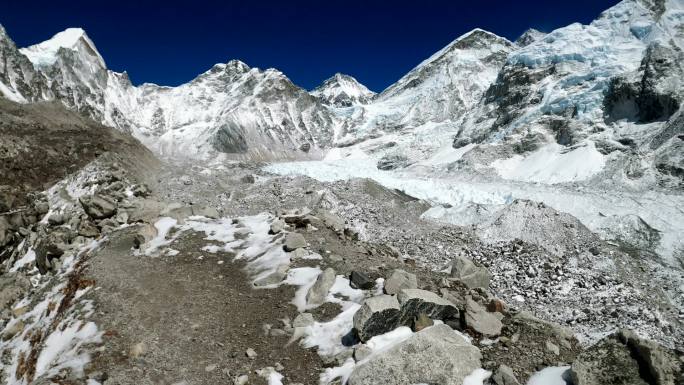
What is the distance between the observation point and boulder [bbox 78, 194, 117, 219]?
1627cm

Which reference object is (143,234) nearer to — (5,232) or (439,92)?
(5,232)

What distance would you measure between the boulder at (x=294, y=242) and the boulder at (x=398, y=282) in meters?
3.38

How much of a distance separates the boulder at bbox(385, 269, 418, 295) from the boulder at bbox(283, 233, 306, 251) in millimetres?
3377

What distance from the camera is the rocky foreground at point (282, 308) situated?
6.65 m

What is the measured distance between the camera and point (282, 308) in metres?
9.30

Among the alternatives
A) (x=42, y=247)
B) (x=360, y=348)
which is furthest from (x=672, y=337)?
(x=42, y=247)

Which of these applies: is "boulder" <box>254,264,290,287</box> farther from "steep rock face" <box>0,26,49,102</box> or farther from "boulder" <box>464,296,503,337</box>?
"steep rock face" <box>0,26,49,102</box>

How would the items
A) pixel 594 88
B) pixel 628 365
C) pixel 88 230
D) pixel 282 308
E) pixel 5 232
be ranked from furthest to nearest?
1. pixel 594 88
2. pixel 5 232
3. pixel 88 230
4. pixel 282 308
5. pixel 628 365

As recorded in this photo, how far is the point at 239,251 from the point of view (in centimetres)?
→ 1269

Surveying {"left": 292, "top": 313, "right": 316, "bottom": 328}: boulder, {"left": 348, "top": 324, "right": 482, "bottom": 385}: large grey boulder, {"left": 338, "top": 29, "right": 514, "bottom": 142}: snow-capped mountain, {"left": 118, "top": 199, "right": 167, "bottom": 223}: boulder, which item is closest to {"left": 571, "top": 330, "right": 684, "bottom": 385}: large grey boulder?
{"left": 348, "top": 324, "right": 482, "bottom": 385}: large grey boulder

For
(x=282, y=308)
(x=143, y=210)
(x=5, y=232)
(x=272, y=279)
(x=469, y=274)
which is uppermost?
(x=143, y=210)

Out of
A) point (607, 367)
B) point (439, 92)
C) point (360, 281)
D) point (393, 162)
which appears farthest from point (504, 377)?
point (439, 92)

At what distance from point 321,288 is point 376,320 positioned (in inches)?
87.4

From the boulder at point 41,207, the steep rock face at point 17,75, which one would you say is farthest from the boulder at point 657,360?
the steep rock face at point 17,75
